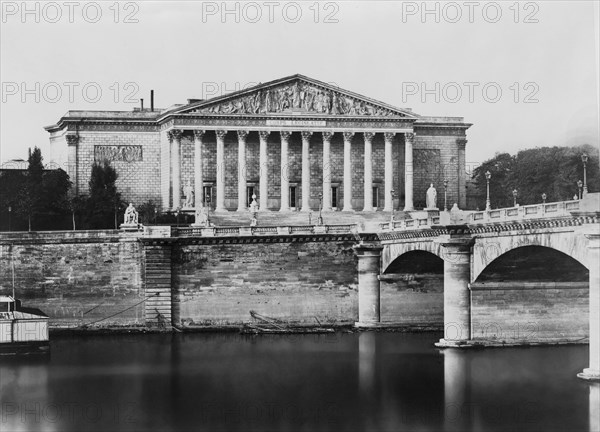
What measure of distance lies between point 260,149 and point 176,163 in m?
6.78

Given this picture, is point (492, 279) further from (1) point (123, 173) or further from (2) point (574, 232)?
(1) point (123, 173)

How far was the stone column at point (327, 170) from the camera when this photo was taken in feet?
314

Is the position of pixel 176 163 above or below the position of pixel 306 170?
above

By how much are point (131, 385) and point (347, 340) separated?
19.5 m

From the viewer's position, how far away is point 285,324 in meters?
74.1

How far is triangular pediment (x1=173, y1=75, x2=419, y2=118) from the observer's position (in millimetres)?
92812

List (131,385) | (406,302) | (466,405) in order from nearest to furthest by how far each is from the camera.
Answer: (466,405), (131,385), (406,302)

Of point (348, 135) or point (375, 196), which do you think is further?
point (375, 196)

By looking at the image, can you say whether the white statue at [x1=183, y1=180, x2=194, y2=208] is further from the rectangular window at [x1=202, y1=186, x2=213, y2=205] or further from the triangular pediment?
the triangular pediment

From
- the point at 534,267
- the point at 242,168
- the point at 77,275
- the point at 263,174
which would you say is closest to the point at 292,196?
the point at 263,174

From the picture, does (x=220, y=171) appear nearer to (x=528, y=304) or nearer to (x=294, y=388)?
(x=528, y=304)

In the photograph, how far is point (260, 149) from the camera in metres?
95.3

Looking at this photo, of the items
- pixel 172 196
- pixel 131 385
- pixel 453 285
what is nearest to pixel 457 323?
pixel 453 285

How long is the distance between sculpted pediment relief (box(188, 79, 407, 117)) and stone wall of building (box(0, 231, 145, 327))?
22.1 m
